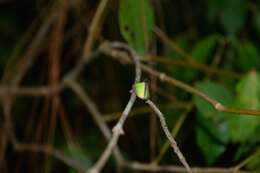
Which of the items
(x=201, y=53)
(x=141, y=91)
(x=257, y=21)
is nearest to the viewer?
(x=141, y=91)

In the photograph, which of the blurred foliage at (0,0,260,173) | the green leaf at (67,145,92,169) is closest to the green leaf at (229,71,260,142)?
the blurred foliage at (0,0,260,173)

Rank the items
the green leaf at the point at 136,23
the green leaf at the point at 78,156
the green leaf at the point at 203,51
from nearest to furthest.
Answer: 1. the green leaf at the point at 136,23
2. the green leaf at the point at 203,51
3. the green leaf at the point at 78,156

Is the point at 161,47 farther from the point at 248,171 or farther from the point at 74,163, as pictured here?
the point at 248,171

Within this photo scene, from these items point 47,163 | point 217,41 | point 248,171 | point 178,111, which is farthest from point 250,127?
point 47,163

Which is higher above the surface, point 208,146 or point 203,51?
point 203,51

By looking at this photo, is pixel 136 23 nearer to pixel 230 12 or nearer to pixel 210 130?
pixel 210 130

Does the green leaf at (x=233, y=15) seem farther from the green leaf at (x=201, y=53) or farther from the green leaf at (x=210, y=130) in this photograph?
the green leaf at (x=210, y=130)

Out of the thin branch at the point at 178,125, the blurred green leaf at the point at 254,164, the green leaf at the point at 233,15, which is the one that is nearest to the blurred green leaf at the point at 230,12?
the green leaf at the point at 233,15

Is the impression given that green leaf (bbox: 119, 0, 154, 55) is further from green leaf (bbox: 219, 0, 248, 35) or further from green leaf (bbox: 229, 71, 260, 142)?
green leaf (bbox: 219, 0, 248, 35)

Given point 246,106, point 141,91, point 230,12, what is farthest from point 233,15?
point 141,91
